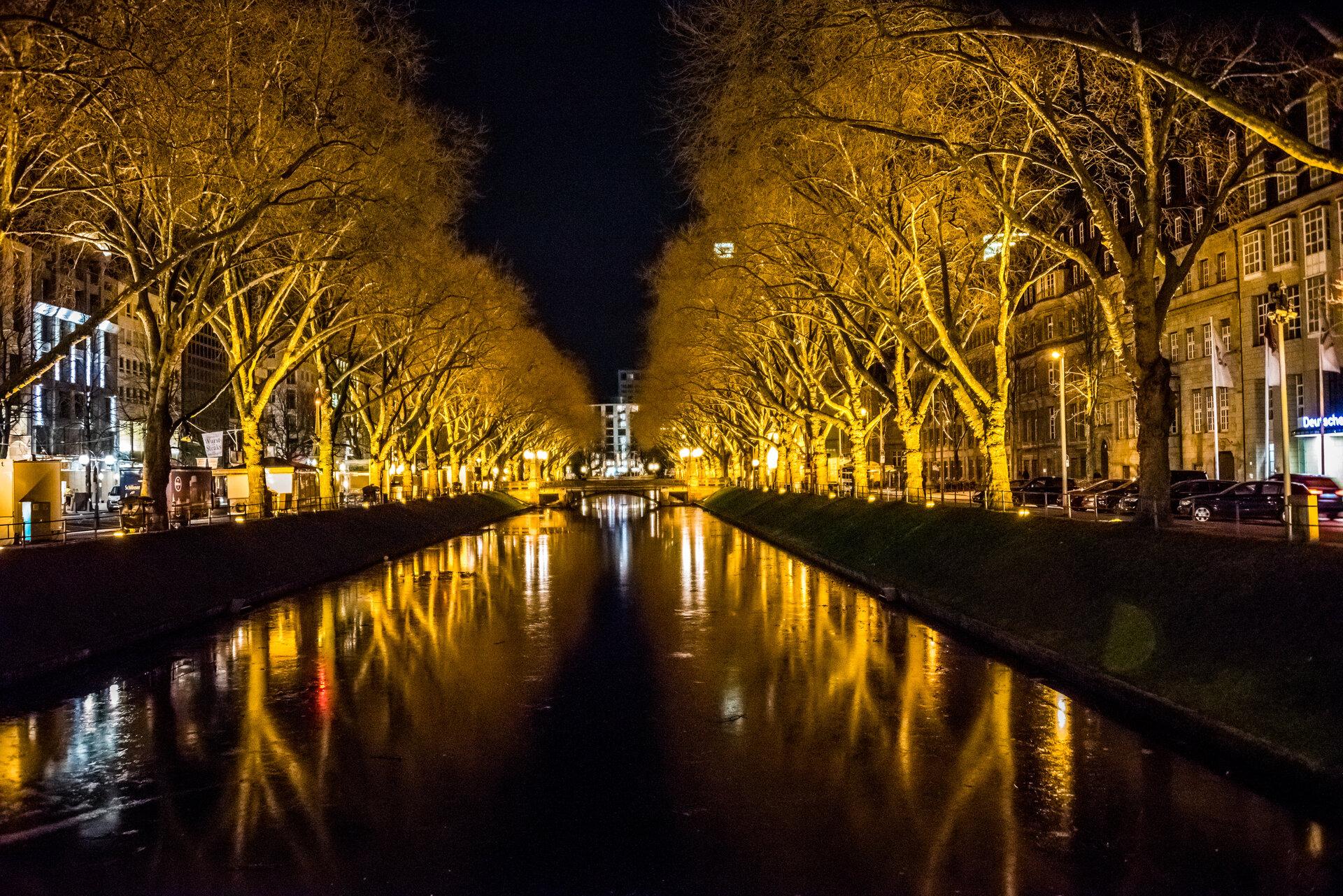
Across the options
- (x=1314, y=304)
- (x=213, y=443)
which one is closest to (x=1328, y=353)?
(x=1314, y=304)

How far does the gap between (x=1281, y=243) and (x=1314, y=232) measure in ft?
9.24

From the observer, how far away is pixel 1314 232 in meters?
47.7

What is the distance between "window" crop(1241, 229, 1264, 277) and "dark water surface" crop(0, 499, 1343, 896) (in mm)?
42768

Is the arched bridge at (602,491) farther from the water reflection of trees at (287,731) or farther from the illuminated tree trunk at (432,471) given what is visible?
the water reflection of trees at (287,731)

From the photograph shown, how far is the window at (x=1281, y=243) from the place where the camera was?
4962 centimetres

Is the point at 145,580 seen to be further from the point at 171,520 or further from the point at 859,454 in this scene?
the point at 859,454

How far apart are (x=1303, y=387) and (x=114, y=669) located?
48.4 m

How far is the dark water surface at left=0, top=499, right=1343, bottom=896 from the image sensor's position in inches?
273

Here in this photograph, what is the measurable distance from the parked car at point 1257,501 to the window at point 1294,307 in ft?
50.2

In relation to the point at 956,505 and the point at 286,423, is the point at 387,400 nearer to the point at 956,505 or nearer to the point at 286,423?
the point at 956,505

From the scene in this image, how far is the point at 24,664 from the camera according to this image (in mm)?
15047

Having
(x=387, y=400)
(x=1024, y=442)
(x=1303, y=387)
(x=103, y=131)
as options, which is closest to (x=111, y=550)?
(x=103, y=131)

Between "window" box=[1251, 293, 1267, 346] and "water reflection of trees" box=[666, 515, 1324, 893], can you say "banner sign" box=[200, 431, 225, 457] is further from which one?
"window" box=[1251, 293, 1267, 346]

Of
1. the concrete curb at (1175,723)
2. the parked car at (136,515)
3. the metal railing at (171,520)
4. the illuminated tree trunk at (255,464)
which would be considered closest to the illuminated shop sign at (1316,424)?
the concrete curb at (1175,723)
